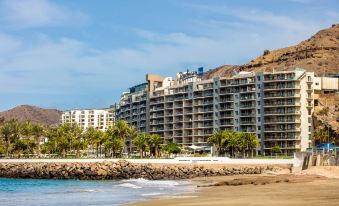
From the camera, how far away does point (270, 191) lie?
147ft

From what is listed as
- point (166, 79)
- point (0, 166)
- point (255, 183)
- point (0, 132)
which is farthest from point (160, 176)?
point (166, 79)

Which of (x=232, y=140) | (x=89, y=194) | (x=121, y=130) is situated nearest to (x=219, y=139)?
(x=232, y=140)

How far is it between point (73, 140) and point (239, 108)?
159ft

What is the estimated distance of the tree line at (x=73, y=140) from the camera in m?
136

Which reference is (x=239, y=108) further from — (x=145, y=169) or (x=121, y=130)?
(x=145, y=169)

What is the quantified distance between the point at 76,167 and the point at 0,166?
2735 cm

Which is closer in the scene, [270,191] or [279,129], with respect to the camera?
[270,191]

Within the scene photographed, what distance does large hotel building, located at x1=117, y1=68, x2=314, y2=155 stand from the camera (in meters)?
142

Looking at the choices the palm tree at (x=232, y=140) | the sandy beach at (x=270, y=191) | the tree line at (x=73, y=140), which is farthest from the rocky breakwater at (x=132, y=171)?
the tree line at (x=73, y=140)

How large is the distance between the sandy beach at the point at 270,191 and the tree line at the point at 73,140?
68207mm

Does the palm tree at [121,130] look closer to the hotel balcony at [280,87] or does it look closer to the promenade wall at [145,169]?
the promenade wall at [145,169]

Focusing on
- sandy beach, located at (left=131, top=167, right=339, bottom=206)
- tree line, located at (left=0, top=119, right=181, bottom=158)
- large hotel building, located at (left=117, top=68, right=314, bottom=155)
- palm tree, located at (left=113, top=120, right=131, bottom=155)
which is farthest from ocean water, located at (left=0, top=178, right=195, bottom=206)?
large hotel building, located at (left=117, top=68, right=314, bottom=155)

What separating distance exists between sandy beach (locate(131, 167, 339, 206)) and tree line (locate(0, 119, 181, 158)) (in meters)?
68.2

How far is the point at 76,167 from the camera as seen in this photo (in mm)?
101375
